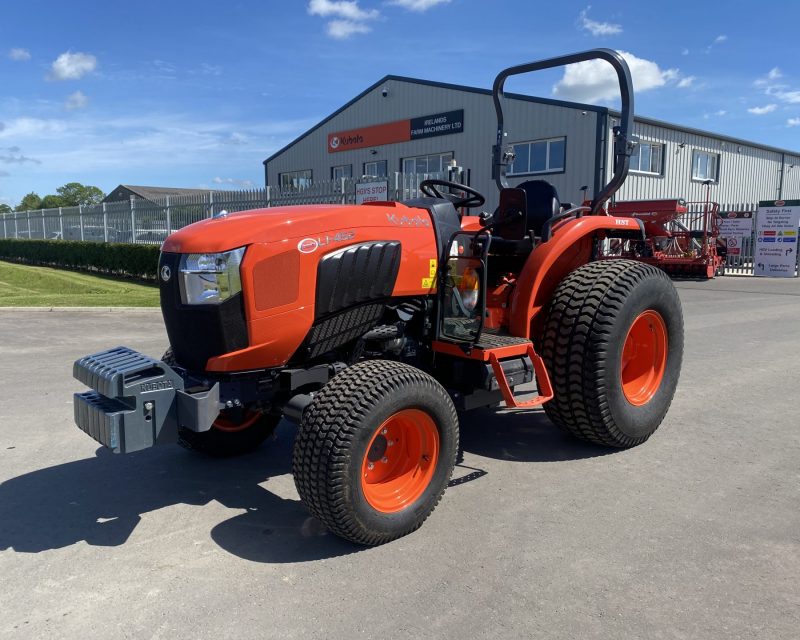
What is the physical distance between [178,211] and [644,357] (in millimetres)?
15143

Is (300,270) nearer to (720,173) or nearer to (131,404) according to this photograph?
(131,404)

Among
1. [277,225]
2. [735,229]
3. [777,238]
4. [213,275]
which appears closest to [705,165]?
[735,229]

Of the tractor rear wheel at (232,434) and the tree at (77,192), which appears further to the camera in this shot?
the tree at (77,192)

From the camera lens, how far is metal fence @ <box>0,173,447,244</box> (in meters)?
13.2

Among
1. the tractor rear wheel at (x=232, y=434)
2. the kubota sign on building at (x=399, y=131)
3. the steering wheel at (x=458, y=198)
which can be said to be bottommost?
the tractor rear wheel at (x=232, y=434)

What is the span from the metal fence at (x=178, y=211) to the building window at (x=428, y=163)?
31.6 feet

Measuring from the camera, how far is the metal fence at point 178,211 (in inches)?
519

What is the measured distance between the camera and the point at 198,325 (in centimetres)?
308

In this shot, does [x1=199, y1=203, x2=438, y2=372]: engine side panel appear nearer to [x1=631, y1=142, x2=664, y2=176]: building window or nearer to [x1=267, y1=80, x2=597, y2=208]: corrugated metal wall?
[x1=267, y1=80, x2=597, y2=208]: corrugated metal wall

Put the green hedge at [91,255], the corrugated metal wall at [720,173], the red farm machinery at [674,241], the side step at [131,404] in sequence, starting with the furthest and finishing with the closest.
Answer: the corrugated metal wall at [720,173]
the red farm machinery at [674,241]
the green hedge at [91,255]
the side step at [131,404]

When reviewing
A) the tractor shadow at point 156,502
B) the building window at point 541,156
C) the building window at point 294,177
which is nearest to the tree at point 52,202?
the building window at point 294,177

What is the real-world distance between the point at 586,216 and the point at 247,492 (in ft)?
8.82

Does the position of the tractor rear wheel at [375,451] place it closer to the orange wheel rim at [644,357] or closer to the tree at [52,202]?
the orange wheel rim at [644,357]

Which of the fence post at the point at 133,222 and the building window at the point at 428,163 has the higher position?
the building window at the point at 428,163
